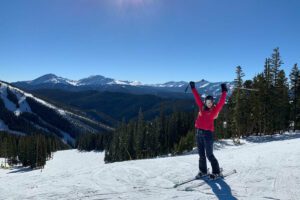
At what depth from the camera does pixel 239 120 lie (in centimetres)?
5788

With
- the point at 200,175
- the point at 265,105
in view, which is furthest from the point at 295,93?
the point at 200,175

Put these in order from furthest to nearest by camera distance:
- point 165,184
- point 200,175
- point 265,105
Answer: point 265,105, point 200,175, point 165,184

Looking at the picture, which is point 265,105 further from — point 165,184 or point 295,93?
point 165,184

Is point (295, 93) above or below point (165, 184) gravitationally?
above

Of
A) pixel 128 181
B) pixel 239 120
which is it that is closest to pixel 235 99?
pixel 239 120

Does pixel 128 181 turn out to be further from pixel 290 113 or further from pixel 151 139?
pixel 151 139

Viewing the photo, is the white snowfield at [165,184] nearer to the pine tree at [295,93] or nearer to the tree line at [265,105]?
the tree line at [265,105]

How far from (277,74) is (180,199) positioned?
2133 inches

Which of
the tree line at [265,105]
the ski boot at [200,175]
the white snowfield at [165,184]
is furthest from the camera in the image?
the tree line at [265,105]

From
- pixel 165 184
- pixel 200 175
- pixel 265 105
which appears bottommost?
pixel 165 184

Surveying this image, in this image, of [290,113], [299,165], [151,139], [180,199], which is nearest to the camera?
[180,199]

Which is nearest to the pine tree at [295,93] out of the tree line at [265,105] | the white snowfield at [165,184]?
the tree line at [265,105]

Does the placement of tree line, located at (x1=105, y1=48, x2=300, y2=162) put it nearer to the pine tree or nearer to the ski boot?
the pine tree

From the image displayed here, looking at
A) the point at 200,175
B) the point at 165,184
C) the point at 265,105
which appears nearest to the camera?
the point at 165,184
